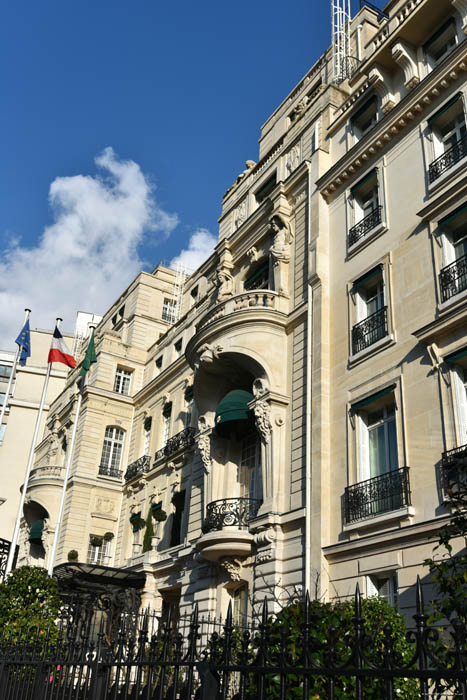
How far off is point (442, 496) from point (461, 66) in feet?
34.7

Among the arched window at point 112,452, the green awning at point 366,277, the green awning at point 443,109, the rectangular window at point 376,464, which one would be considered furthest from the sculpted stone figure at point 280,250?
the arched window at point 112,452

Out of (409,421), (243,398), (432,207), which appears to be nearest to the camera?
(409,421)

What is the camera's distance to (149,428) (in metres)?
32.4

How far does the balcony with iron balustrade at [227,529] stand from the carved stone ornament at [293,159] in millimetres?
11846

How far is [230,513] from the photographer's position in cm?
1916

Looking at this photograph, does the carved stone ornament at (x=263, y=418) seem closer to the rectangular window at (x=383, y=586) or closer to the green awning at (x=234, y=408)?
the green awning at (x=234, y=408)

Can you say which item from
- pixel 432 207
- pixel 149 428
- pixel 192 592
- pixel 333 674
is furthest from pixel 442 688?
pixel 149 428

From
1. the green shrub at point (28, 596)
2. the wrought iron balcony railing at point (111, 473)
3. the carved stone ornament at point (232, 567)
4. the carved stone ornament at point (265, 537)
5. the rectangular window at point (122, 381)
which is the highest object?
the rectangular window at point (122, 381)

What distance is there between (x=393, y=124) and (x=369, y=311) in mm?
5223

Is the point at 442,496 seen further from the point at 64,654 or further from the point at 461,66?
the point at 461,66

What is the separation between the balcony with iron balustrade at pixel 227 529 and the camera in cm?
1827

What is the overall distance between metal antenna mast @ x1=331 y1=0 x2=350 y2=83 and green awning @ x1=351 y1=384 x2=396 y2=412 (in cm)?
1345

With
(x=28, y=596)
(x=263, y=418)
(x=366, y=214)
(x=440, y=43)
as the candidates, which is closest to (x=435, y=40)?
(x=440, y=43)

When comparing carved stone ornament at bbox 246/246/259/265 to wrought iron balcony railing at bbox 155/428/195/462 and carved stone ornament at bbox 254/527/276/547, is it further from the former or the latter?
carved stone ornament at bbox 254/527/276/547
